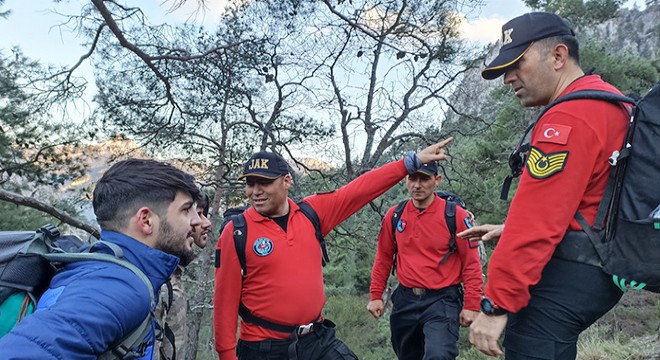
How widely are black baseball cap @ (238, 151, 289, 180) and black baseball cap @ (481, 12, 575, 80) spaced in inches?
69.8

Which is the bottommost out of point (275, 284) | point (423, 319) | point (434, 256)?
point (423, 319)

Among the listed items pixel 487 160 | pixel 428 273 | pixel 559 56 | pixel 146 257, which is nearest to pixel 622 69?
pixel 487 160

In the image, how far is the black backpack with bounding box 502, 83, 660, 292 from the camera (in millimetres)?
1520

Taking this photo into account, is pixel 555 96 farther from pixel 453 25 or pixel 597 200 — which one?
pixel 453 25

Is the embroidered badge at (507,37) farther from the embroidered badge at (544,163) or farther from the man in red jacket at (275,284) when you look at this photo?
the man in red jacket at (275,284)

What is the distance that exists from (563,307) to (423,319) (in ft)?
6.87

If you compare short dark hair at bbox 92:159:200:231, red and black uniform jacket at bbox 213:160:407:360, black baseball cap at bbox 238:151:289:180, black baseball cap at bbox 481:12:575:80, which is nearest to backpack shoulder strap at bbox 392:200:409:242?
red and black uniform jacket at bbox 213:160:407:360

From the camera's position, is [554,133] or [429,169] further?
[429,169]

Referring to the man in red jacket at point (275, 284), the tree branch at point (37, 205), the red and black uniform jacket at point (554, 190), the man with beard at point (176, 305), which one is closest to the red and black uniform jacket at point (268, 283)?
the man in red jacket at point (275, 284)

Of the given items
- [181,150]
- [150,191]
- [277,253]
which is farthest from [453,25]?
[150,191]

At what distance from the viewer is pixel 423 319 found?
366 cm

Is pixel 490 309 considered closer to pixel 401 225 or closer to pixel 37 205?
pixel 401 225

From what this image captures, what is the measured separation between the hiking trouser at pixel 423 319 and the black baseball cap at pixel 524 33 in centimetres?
226

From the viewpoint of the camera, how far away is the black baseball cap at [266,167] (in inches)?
127
